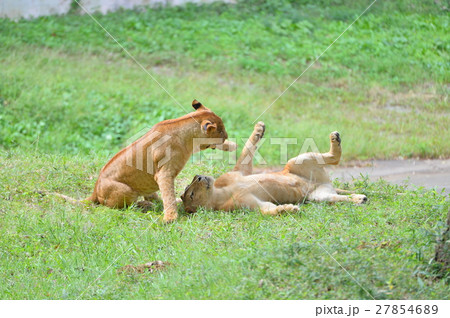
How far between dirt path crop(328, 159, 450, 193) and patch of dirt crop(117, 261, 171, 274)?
453cm

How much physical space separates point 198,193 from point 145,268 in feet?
5.84

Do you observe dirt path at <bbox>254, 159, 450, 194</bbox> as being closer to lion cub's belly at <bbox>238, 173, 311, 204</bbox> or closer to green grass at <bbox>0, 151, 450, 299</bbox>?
green grass at <bbox>0, 151, 450, 299</bbox>

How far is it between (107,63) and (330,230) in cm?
1067

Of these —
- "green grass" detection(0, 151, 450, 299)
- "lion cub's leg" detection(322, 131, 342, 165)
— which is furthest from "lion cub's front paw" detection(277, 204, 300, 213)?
"lion cub's leg" detection(322, 131, 342, 165)

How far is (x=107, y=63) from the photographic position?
16047mm

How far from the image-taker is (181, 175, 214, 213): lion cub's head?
770 centimetres

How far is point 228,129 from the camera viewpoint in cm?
1323

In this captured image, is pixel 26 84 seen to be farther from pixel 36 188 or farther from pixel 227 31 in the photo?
pixel 36 188

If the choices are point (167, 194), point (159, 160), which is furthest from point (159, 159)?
point (167, 194)

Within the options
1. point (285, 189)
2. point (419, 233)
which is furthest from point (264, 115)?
point (419, 233)

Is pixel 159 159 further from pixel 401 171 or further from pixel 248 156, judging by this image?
pixel 401 171

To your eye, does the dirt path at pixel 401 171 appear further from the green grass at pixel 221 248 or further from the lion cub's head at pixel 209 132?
the lion cub's head at pixel 209 132

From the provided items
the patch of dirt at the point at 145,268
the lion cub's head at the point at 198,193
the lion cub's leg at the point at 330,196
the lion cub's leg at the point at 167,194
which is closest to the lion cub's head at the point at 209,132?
the lion cub's head at the point at 198,193

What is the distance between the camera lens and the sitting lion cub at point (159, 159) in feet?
25.3
